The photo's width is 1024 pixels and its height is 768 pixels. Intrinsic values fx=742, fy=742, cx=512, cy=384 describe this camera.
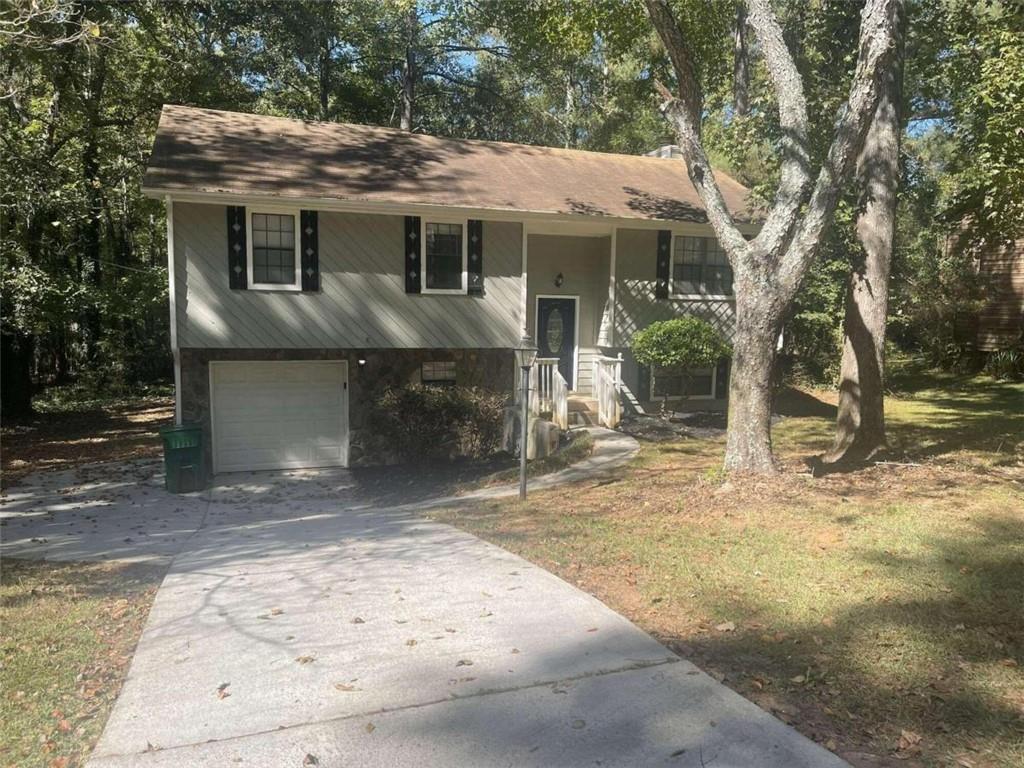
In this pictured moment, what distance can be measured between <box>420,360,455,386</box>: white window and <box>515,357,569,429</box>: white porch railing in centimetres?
141

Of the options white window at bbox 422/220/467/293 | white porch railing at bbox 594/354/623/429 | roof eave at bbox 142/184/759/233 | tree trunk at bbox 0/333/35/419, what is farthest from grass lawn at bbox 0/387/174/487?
white porch railing at bbox 594/354/623/429

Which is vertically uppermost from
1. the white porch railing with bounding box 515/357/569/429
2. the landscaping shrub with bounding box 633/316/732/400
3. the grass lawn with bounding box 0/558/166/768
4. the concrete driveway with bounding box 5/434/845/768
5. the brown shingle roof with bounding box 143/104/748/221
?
the brown shingle roof with bounding box 143/104/748/221

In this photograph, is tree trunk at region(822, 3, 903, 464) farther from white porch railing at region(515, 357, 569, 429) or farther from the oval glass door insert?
the oval glass door insert

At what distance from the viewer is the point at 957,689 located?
149 inches

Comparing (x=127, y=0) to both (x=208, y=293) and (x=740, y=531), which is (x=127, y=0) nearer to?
(x=208, y=293)

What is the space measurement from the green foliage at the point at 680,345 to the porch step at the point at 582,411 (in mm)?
1452

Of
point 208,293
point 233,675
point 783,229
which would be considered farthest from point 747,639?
point 208,293

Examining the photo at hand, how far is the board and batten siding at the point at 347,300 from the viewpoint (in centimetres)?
1252

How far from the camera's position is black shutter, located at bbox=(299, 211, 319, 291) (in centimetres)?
1306

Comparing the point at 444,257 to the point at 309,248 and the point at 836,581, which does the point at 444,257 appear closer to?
the point at 309,248

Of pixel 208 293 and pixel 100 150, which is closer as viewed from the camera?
pixel 208 293

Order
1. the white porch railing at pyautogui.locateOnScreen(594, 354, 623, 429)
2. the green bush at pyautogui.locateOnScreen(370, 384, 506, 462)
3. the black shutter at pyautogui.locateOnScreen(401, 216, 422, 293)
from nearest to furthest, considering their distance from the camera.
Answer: the green bush at pyautogui.locateOnScreen(370, 384, 506, 462), the black shutter at pyautogui.locateOnScreen(401, 216, 422, 293), the white porch railing at pyautogui.locateOnScreen(594, 354, 623, 429)

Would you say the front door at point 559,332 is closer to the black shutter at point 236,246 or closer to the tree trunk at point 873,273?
the black shutter at point 236,246

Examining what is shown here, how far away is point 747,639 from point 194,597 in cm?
388
